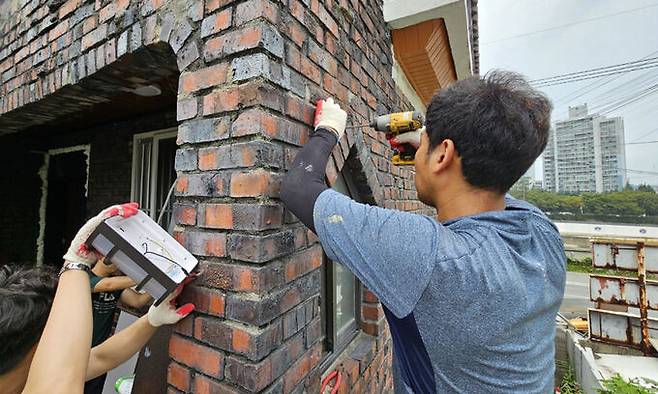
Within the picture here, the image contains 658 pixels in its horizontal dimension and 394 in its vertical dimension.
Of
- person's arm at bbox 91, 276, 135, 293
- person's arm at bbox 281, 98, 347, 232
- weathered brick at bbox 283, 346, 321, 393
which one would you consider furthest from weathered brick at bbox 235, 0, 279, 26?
person's arm at bbox 91, 276, 135, 293

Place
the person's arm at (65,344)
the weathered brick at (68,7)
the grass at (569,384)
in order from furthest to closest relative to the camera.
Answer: the grass at (569,384)
the weathered brick at (68,7)
the person's arm at (65,344)

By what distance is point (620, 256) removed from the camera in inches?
209

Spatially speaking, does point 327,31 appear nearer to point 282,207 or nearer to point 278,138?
point 278,138

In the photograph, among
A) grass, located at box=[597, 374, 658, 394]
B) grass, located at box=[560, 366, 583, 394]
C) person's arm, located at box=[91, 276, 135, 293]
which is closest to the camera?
person's arm, located at box=[91, 276, 135, 293]

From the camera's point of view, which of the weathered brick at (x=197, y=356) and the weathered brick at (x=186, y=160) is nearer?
the weathered brick at (x=197, y=356)

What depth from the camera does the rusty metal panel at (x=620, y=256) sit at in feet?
17.1

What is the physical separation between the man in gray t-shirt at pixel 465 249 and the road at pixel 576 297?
12.4 meters

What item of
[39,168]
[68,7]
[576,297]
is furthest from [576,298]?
[39,168]

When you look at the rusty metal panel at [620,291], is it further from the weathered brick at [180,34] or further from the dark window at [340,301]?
the weathered brick at [180,34]

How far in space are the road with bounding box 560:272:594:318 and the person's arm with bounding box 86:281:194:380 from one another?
42.2 feet

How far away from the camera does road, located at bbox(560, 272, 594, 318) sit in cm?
1215

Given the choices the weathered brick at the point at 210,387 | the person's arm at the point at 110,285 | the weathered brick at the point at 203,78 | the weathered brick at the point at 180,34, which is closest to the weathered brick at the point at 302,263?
the weathered brick at the point at 210,387

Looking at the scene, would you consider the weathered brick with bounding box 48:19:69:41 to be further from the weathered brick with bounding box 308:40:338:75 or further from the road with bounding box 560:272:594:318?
the road with bounding box 560:272:594:318

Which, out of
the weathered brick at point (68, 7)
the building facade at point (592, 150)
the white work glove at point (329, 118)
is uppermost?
the building facade at point (592, 150)
